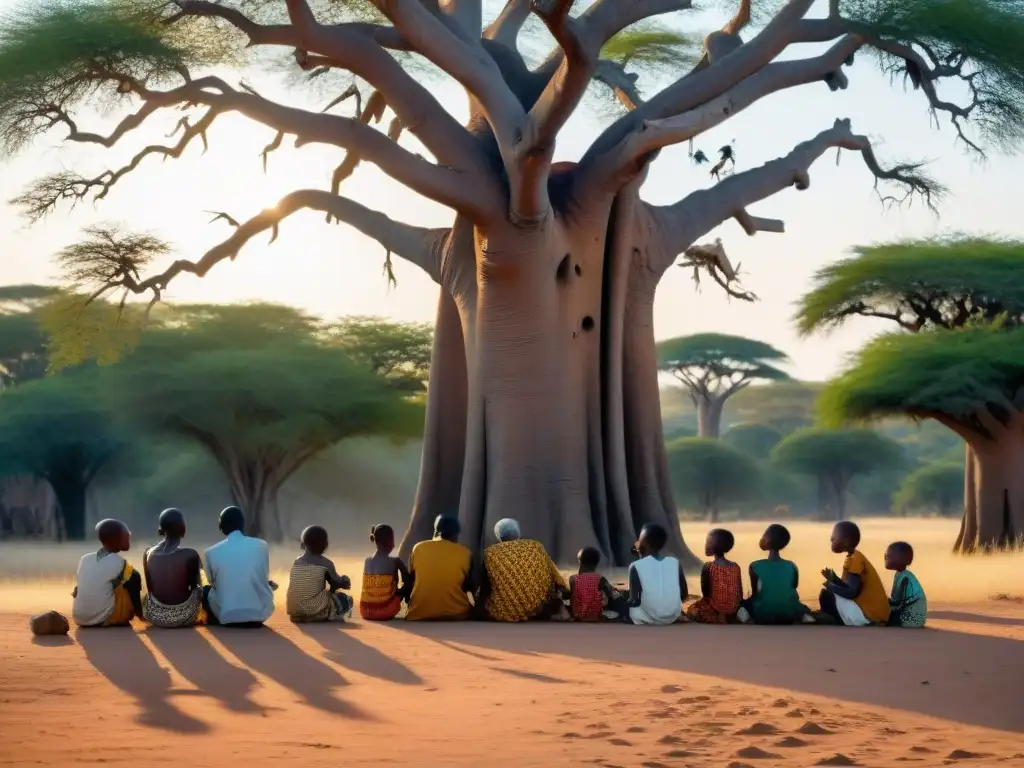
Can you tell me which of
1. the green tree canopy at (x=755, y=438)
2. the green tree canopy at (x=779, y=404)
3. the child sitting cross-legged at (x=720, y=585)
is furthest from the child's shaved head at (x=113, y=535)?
the green tree canopy at (x=779, y=404)

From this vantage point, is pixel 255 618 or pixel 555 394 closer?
pixel 255 618

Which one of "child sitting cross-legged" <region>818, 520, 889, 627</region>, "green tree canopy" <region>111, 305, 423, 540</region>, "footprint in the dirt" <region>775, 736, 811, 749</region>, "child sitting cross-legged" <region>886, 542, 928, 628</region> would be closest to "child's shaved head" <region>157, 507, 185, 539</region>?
"child sitting cross-legged" <region>818, 520, 889, 627</region>

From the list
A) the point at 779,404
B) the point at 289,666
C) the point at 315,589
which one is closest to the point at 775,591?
the point at 315,589

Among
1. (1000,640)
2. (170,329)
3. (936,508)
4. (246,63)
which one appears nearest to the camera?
(1000,640)

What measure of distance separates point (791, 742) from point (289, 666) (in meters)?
3.02

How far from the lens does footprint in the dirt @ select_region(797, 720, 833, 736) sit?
5767 mm

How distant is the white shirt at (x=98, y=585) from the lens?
31.3 feet

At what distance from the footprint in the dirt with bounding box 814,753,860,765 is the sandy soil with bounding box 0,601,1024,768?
0.01 m

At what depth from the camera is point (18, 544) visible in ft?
119

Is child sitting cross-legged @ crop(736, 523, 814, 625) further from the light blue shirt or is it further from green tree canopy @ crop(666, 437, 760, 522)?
green tree canopy @ crop(666, 437, 760, 522)

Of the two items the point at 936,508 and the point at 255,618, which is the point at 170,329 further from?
the point at 936,508

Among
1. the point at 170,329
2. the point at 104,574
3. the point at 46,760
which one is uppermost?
the point at 170,329

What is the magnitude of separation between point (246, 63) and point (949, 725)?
13600 mm

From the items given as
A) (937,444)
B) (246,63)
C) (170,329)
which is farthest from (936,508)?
(246,63)
